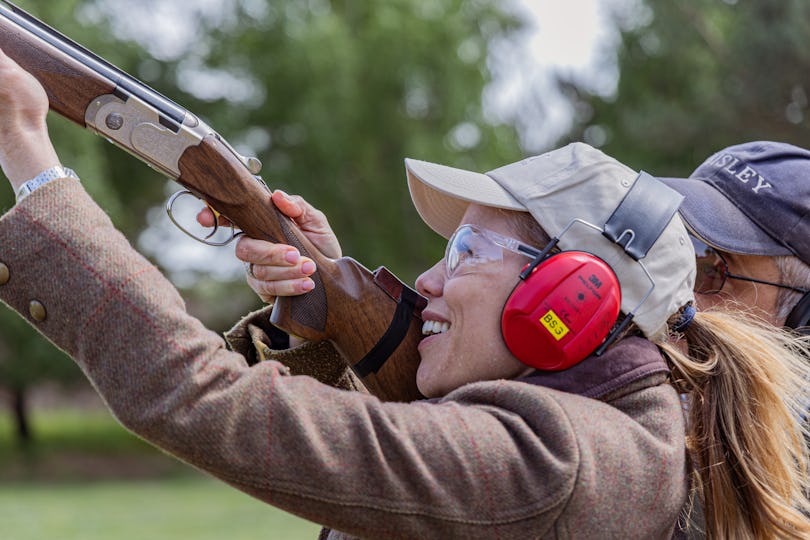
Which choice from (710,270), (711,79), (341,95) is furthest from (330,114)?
(710,270)

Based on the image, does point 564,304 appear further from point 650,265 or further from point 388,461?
point 388,461

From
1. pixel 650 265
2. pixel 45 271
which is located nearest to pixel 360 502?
pixel 45 271

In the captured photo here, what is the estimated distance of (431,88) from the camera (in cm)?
2586

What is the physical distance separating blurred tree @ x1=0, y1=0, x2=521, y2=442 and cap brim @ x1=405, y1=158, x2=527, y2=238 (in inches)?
861

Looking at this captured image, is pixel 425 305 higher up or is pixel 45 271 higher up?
pixel 45 271

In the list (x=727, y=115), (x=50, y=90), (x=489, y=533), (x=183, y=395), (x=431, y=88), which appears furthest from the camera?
(x=431, y=88)

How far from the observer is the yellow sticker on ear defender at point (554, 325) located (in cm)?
215

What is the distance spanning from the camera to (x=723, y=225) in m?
3.31

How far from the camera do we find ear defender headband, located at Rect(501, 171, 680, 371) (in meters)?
2.15

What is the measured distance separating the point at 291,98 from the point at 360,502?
2585 cm

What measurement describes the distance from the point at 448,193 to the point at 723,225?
1381 mm

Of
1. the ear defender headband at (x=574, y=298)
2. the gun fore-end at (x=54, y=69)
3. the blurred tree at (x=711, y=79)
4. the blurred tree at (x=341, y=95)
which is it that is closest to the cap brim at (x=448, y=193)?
the ear defender headband at (x=574, y=298)

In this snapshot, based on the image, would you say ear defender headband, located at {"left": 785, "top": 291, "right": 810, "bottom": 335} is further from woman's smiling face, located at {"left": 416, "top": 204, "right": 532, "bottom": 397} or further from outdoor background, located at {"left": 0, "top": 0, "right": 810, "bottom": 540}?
outdoor background, located at {"left": 0, "top": 0, "right": 810, "bottom": 540}

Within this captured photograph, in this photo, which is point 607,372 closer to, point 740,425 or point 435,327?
point 740,425
